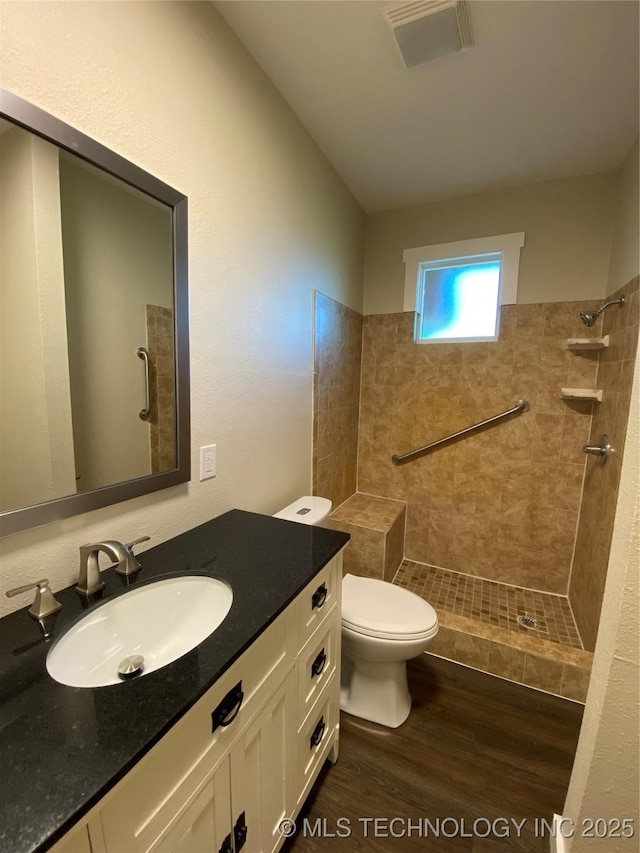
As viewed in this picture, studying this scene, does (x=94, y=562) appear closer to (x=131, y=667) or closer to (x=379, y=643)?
(x=131, y=667)

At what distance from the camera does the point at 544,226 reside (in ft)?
7.04

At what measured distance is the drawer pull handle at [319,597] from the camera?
1.05 meters

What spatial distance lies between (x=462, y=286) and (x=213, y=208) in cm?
187

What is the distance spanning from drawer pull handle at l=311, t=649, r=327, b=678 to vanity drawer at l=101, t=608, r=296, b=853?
0.26 meters

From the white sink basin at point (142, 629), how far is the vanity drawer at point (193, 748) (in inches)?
5.0

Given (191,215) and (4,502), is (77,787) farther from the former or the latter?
(191,215)

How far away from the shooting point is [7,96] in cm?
70

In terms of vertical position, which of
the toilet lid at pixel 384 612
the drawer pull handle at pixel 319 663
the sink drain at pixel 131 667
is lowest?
the toilet lid at pixel 384 612

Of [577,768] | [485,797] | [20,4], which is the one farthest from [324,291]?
[485,797]

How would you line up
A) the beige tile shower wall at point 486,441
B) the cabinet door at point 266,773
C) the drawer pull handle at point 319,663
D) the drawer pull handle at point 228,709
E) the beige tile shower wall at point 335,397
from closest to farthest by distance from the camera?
1. the drawer pull handle at point 228,709
2. the cabinet door at point 266,773
3. the drawer pull handle at point 319,663
4. the beige tile shower wall at point 335,397
5. the beige tile shower wall at point 486,441

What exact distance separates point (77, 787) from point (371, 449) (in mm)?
2422

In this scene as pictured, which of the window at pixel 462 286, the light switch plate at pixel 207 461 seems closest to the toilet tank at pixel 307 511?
the light switch plate at pixel 207 461

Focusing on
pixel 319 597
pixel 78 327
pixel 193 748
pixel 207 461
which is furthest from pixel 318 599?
pixel 78 327

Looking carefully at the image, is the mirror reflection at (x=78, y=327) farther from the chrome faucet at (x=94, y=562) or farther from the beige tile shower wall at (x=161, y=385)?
the chrome faucet at (x=94, y=562)
